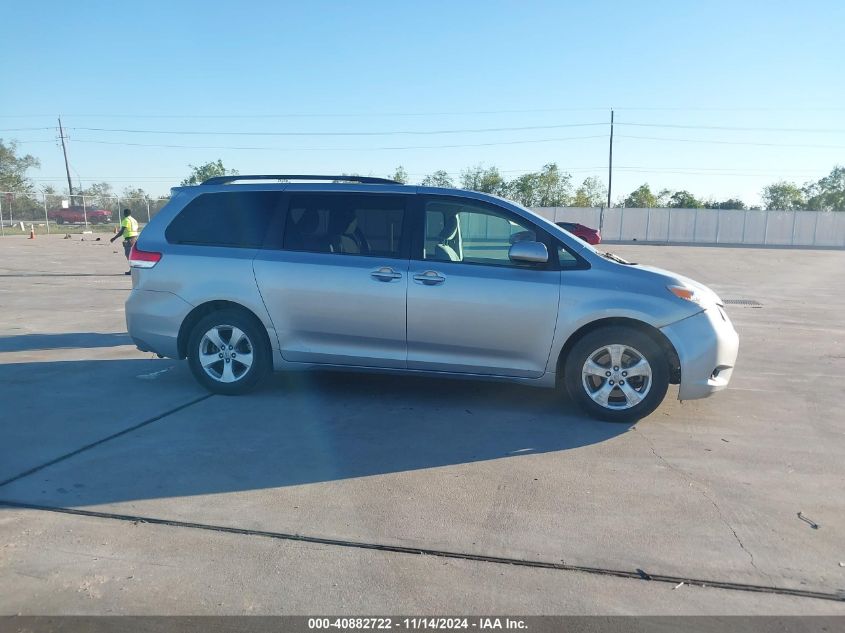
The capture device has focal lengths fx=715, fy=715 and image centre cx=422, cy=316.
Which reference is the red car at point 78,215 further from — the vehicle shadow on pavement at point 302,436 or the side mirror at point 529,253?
the side mirror at point 529,253

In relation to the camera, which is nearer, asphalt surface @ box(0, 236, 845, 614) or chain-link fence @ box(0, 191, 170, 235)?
asphalt surface @ box(0, 236, 845, 614)

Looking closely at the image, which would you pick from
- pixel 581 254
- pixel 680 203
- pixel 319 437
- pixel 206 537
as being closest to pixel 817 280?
pixel 581 254

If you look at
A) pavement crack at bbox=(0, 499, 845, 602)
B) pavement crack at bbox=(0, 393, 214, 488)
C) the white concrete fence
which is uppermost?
pavement crack at bbox=(0, 393, 214, 488)

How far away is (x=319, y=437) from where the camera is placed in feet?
18.5

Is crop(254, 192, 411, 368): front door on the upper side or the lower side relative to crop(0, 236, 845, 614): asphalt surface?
upper

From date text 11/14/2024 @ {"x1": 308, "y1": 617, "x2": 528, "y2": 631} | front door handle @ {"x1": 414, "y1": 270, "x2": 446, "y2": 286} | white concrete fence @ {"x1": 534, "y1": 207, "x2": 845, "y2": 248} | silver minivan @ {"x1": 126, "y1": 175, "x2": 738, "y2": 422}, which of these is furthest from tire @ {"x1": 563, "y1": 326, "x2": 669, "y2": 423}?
white concrete fence @ {"x1": 534, "y1": 207, "x2": 845, "y2": 248}

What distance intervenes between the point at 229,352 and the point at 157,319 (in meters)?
0.80

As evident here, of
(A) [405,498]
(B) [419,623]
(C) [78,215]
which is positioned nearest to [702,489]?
(A) [405,498]

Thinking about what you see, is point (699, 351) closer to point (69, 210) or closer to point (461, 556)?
point (461, 556)

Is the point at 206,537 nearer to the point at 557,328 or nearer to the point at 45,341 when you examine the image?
the point at 557,328

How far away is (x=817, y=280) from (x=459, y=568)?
71.3 ft

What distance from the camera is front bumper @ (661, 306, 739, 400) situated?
19.3 ft

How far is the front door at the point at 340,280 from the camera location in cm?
635

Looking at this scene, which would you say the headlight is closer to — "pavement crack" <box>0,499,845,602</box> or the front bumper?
the front bumper
